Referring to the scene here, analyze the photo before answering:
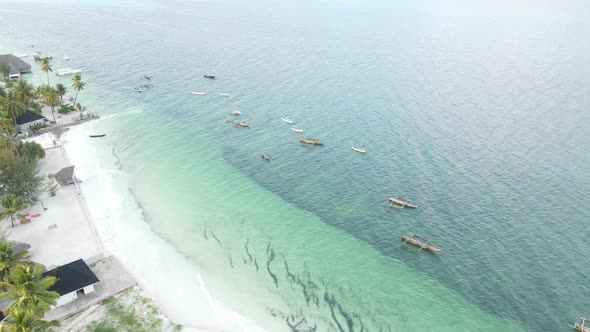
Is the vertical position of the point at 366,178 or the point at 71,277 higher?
the point at 71,277

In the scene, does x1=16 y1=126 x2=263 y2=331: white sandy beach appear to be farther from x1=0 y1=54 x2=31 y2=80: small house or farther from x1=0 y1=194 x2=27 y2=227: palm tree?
x1=0 y1=54 x2=31 y2=80: small house

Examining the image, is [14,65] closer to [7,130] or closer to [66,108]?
[66,108]

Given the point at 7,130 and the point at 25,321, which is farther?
the point at 7,130

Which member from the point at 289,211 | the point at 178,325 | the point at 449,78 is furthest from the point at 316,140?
the point at 449,78

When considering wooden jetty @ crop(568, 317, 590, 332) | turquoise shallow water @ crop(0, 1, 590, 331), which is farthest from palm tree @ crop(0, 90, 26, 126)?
wooden jetty @ crop(568, 317, 590, 332)

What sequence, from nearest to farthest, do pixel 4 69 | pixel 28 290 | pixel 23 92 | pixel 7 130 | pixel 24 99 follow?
pixel 28 290, pixel 7 130, pixel 23 92, pixel 24 99, pixel 4 69

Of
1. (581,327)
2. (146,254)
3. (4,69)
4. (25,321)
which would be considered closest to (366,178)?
(581,327)

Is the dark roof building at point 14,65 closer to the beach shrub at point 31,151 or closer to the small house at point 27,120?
the small house at point 27,120
